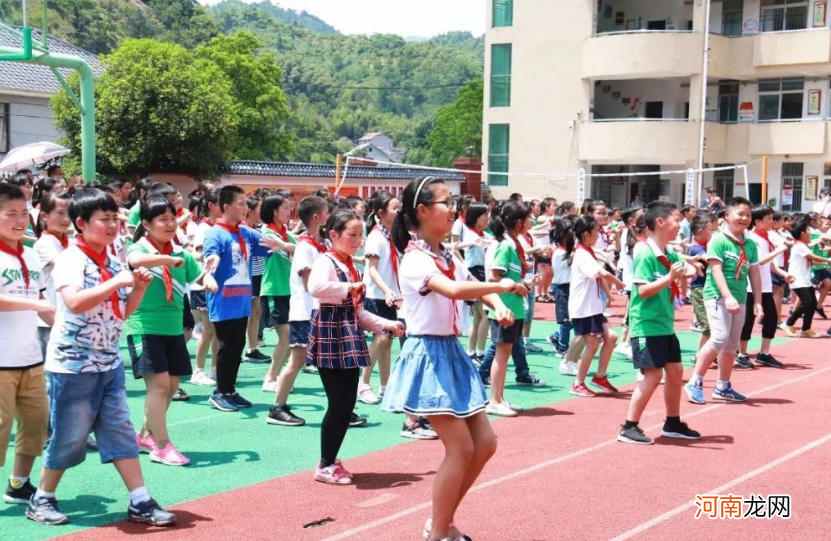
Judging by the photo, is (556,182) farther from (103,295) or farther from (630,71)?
(103,295)

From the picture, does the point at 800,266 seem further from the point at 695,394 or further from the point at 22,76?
the point at 22,76

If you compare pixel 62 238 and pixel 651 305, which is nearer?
pixel 62 238

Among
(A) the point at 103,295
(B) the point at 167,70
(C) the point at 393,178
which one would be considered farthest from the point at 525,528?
(C) the point at 393,178

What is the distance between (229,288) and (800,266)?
9.12 meters

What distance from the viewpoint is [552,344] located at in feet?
41.8

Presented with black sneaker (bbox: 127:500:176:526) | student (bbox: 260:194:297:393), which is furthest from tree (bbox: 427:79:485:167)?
black sneaker (bbox: 127:500:176:526)

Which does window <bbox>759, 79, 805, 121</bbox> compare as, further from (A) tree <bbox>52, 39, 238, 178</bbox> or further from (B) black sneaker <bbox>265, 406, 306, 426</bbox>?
(B) black sneaker <bbox>265, 406, 306, 426</bbox>

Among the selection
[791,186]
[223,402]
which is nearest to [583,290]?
[223,402]

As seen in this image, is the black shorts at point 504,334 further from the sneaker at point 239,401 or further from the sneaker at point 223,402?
the sneaker at point 223,402

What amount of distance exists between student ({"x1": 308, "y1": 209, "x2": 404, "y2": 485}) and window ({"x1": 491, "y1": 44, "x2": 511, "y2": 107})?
2998 centimetres

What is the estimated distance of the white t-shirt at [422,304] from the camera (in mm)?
4824

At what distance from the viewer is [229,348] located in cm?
789

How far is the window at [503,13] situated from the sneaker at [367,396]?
2855 centimetres

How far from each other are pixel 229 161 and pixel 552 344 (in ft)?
53.5
